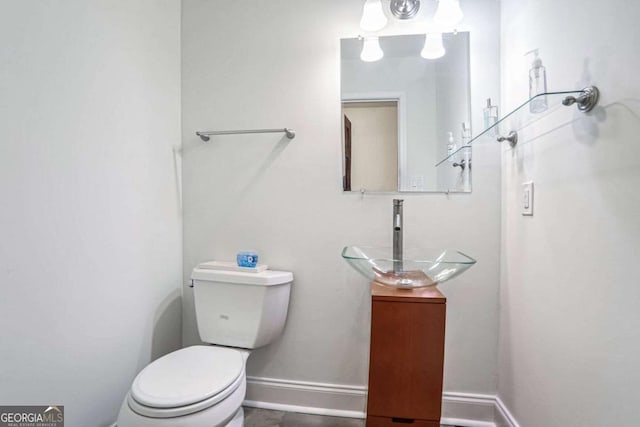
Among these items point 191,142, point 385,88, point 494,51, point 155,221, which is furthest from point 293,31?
point 155,221

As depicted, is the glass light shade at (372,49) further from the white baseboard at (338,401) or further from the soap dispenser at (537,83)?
the white baseboard at (338,401)

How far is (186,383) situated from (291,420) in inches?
27.6

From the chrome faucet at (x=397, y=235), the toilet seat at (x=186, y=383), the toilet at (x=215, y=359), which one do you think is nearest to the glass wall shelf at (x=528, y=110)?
the chrome faucet at (x=397, y=235)

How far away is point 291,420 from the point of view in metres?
1.35

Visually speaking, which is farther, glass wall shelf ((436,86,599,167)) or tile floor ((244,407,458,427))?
tile floor ((244,407,458,427))

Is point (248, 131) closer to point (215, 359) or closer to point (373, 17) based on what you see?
point (373, 17)

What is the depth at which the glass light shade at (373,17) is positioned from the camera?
1.27 meters

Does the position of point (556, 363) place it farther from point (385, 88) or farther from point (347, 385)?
point (385, 88)

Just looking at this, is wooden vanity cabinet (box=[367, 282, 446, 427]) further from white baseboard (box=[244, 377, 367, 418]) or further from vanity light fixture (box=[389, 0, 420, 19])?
vanity light fixture (box=[389, 0, 420, 19])

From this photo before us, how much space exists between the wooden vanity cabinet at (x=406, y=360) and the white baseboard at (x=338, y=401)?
38 cm

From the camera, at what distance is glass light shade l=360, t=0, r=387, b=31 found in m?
1.27

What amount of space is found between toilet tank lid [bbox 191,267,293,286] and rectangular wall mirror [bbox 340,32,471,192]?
0.57m

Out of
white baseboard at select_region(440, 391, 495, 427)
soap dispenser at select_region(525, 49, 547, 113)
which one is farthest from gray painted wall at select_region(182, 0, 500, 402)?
soap dispenser at select_region(525, 49, 547, 113)

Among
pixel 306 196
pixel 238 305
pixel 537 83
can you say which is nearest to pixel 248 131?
pixel 306 196
